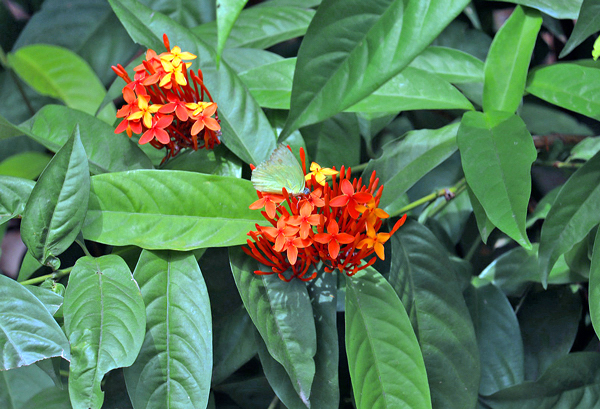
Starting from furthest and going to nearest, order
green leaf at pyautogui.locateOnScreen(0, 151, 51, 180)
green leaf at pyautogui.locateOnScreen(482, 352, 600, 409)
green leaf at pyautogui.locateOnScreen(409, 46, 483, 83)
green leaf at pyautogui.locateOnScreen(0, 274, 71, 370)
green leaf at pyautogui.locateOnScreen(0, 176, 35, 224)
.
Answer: green leaf at pyautogui.locateOnScreen(0, 151, 51, 180), green leaf at pyautogui.locateOnScreen(409, 46, 483, 83), green leaf at pyautogui.locateOnScreen(482, 352, 600, 409), green leaf at pyautogui.locateOnScreen(0, 176, 35, 224), green leaf at pyautogui.locateOnScreen(0, 274, 71, 370)

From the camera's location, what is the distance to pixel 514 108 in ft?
2.04

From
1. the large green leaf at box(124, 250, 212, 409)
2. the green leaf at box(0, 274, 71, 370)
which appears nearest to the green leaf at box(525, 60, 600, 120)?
the large green leaf at box(124, 250, 212, 409)

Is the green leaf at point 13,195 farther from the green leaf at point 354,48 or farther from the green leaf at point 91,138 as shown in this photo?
the green leaf at point 354,48

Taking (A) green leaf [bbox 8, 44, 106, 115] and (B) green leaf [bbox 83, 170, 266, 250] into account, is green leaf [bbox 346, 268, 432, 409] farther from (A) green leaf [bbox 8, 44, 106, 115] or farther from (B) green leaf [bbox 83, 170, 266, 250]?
(A) green leaf [bbox 8, 44, 106, 115]

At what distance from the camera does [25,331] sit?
1.31ft

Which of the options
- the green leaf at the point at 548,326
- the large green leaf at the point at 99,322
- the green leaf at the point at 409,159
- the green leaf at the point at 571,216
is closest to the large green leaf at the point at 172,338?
the large green leaf at the point at 99,322

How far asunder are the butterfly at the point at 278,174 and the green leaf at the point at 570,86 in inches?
14.8

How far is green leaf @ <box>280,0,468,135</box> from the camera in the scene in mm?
408

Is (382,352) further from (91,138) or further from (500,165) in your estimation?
(91,138)

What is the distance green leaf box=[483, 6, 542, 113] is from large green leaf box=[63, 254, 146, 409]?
1.62ft

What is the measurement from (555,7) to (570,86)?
106mm

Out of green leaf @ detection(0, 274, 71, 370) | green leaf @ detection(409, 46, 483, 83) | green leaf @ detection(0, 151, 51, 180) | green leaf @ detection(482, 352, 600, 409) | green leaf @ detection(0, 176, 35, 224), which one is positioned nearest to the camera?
green leaf @ detection(0, 274, 71, 370)

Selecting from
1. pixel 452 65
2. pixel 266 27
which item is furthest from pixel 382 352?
pixel 266 27

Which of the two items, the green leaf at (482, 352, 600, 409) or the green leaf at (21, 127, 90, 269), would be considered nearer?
the green leaf at (21, 127, 90, 269)
